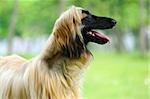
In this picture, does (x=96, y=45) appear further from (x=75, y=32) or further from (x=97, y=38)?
(x=75, y=32)

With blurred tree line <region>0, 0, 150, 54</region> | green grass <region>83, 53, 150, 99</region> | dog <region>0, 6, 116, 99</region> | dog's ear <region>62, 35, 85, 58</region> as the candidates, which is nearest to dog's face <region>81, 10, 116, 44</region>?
dog <region>0, 6, 116, 99</region>

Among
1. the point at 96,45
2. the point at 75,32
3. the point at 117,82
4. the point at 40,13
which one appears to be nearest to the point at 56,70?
the point at 75,32

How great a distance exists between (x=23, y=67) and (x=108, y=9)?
19.7m

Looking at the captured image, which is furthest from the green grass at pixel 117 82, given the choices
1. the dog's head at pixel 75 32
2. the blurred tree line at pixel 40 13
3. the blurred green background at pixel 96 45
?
the dog's head at pixel 75 32

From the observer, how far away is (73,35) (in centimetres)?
642

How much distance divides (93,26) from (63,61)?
0.52 m

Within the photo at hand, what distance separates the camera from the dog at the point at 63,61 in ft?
21.1

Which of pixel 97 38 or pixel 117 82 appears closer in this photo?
pixel 97 38

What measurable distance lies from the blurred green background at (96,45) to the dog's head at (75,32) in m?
0.21

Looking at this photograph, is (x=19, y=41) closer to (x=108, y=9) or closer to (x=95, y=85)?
(x=108, y=9)

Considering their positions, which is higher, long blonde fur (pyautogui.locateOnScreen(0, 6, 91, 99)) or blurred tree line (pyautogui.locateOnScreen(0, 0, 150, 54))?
long blonde fur (pyautogui.locateOnScreen(0, 6, 91, 99))

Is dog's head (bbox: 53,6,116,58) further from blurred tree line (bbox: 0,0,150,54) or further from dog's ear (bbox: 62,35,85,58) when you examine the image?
blurred tree line (bbox: 0,0,150,54)

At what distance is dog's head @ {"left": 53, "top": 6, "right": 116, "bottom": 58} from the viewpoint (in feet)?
21.0

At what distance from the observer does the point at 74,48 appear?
21.2 feet
